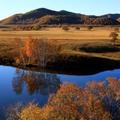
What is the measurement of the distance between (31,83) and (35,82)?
1.48 meters

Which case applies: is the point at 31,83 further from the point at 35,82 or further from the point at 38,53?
the point at 38,53

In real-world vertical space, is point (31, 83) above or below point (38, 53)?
below

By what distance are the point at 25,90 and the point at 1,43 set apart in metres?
68.0

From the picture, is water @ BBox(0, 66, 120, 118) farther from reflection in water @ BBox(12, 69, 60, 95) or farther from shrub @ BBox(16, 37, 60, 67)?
shrub @ BBox(16, 37, 60, 67)

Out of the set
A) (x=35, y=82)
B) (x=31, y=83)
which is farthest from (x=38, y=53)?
(x=31, y=83)

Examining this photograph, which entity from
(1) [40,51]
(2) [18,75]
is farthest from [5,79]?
(1) [40,51]

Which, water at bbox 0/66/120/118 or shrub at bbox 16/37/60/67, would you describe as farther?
shrub at bbox 16/37/60/67

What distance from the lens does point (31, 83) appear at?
91.2 metres

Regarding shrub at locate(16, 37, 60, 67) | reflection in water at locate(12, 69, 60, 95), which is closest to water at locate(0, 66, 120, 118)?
reflection in water at locate(12, 69, 60, 95)

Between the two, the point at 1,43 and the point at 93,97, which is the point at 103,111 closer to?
the point at 93,97

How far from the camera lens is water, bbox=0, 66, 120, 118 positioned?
235ft

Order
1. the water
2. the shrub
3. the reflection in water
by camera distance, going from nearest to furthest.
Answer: the water < the reflection in water < the shrub

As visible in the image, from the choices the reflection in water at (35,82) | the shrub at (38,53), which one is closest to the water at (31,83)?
the reflection in water at (35,82)

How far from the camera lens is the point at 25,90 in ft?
265
